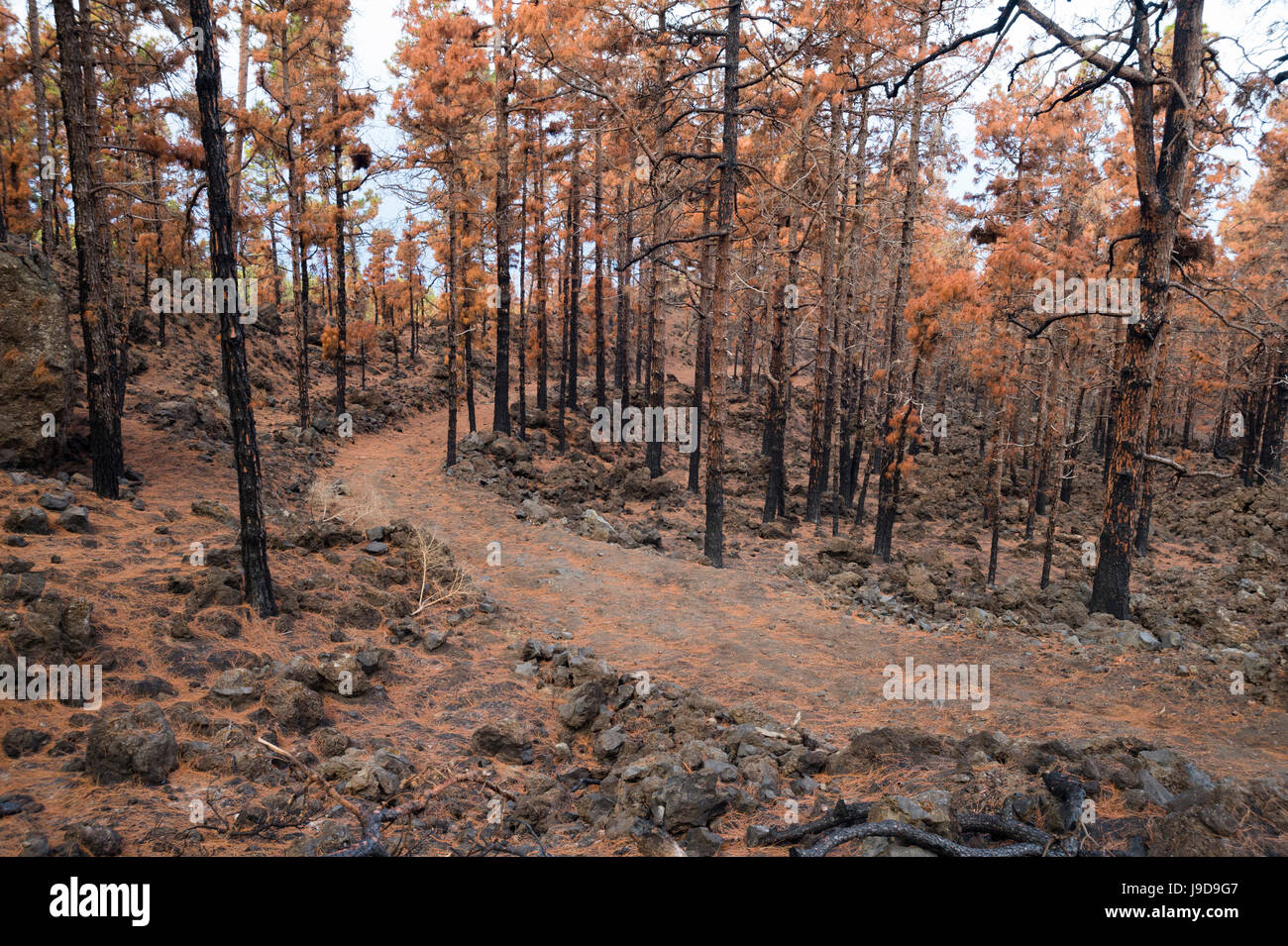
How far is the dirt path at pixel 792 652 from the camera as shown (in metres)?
5.82

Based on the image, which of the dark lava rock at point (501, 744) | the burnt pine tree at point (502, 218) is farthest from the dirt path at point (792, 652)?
the burnt pine tree at point (502, 218)

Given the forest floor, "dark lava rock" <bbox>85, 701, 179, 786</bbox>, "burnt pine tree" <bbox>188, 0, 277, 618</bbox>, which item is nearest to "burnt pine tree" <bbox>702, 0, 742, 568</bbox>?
the forest floor

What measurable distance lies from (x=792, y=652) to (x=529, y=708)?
153 inches

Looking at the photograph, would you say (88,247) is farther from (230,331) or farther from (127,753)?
(127,753)

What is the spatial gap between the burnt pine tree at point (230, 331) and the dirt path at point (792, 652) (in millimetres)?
3241

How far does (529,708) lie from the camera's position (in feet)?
20.9

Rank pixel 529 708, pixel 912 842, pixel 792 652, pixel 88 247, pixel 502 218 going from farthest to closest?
1. pixel 502 218
2. pixel 88 247
3. pixel 792 652
4. pixel 529 708
5. pixel 912 842

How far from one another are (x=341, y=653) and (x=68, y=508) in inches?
182

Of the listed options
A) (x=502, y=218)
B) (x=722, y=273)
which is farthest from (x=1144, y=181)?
(x=502, y=218)

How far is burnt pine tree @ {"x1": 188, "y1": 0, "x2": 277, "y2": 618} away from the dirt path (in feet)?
10.6

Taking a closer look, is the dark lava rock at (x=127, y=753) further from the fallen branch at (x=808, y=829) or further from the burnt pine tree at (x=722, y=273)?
the burnt pine tree at (x=722, y=273)

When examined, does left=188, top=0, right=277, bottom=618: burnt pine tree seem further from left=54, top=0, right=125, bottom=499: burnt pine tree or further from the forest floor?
left=54, top=0, right=125, bottom=499: burnt pine tree
